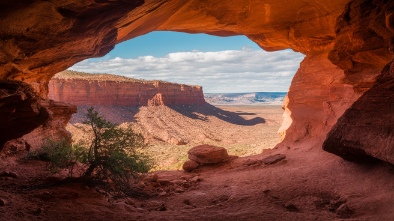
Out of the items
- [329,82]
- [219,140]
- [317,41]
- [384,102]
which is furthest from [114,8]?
[219,140]

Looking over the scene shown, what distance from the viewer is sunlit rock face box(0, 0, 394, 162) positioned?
6828 millimetres

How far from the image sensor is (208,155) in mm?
14242

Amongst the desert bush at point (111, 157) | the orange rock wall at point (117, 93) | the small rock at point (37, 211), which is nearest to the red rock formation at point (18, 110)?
the desert bush at point (111, 157)

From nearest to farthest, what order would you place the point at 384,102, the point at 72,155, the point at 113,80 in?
the point at 384,102 < the point at 72,155 < the point at 113,80

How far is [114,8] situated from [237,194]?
616 centimetres

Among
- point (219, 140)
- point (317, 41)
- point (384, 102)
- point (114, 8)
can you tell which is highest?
point (317, 41)

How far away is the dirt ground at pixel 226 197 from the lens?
19.9 ft

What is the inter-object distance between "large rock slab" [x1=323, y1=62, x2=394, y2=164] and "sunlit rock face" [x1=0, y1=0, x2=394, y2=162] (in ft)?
5.11

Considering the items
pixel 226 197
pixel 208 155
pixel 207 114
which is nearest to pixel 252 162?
pixel 208 155

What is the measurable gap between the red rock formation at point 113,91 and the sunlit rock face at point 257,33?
33.4 metres

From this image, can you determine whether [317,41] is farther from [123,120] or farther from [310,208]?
[123,120]

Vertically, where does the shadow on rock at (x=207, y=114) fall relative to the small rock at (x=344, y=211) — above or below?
below

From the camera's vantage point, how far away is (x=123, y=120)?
47.0 metres

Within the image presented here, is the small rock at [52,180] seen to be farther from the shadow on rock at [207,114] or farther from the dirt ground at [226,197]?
the shadow on rock at [207,114]
